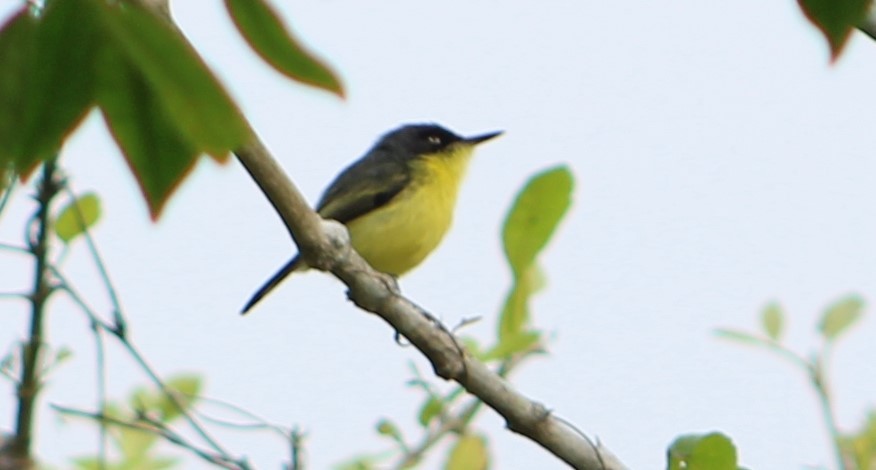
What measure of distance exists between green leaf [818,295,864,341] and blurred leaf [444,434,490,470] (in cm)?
83

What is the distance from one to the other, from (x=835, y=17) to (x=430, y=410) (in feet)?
7.87

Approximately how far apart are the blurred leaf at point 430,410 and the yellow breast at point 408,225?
224 centimetres

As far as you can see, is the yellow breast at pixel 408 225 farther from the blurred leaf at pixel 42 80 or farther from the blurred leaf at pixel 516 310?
the blurred leaf at pixel 42 80

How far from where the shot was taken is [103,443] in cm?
227

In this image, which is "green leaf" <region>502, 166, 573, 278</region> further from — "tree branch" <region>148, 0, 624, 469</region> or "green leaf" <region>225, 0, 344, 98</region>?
"green leaf" <region>225, 0, 344, 98</region>

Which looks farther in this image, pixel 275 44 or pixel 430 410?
pixel 430 410

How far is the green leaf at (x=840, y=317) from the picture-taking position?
3006 mm

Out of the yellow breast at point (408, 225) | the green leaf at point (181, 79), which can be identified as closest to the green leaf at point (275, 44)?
the green leaf at point (181, 79)

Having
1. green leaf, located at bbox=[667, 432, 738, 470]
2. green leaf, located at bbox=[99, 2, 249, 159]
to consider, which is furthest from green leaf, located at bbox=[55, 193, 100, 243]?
green leaf, located at bbox=[99, 2, 249, 159]

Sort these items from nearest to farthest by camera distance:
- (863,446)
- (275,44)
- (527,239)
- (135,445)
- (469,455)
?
(275,44)
(527,239)
(863,446)
(469,455)
(135,445)

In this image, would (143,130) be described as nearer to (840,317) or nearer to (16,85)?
(16,85)

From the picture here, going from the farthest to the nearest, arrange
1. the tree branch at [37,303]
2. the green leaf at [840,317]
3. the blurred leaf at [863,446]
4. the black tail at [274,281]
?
1. the black tail at [274,281]
2. the green leaf at [840,317]
3. the blurred leaf at [863,446]
4. the tree branch at [37,303]

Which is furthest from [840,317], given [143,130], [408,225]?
[408,225]

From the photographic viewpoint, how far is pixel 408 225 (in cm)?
539
